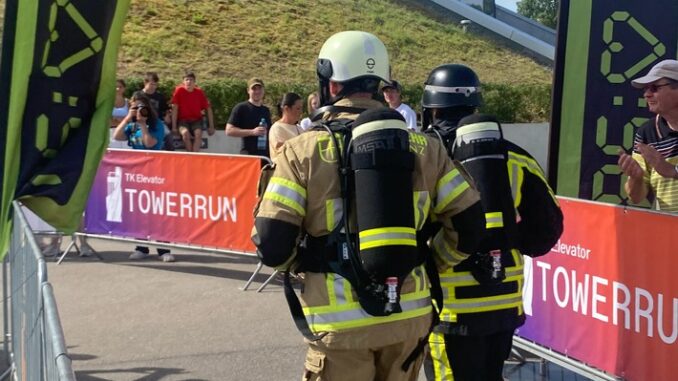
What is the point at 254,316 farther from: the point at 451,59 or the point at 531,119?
the point at 451,59

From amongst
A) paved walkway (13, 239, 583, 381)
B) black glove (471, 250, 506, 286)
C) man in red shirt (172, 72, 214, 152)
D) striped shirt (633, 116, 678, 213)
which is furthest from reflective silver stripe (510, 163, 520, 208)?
man in red shirt (172, 72, 214, 152)

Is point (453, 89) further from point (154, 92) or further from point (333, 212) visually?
point (154, 92)

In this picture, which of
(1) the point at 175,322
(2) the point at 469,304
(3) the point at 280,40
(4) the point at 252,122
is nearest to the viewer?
(2) the point at 469,304

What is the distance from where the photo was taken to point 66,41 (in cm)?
495

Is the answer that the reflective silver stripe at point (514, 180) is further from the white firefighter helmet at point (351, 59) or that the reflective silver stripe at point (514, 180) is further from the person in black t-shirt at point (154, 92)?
the person in black t-shirt at point (154, 92)

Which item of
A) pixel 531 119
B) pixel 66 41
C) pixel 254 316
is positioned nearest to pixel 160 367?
pixel 254 316

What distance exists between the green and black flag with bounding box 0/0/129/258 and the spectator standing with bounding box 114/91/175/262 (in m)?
4.89

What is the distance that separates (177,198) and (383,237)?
679 cm

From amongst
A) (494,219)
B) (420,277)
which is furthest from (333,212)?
(494,219)

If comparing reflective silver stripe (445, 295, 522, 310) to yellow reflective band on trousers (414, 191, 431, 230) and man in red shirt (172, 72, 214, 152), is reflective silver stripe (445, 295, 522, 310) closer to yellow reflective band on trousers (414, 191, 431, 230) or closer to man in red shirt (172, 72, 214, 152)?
yellow reflective band on trousers (414, 191, 431, 230)

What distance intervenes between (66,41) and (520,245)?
287cm

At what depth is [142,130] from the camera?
1024 centimetres

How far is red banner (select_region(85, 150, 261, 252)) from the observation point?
902cm

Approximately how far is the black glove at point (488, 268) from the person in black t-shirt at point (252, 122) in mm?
7182
